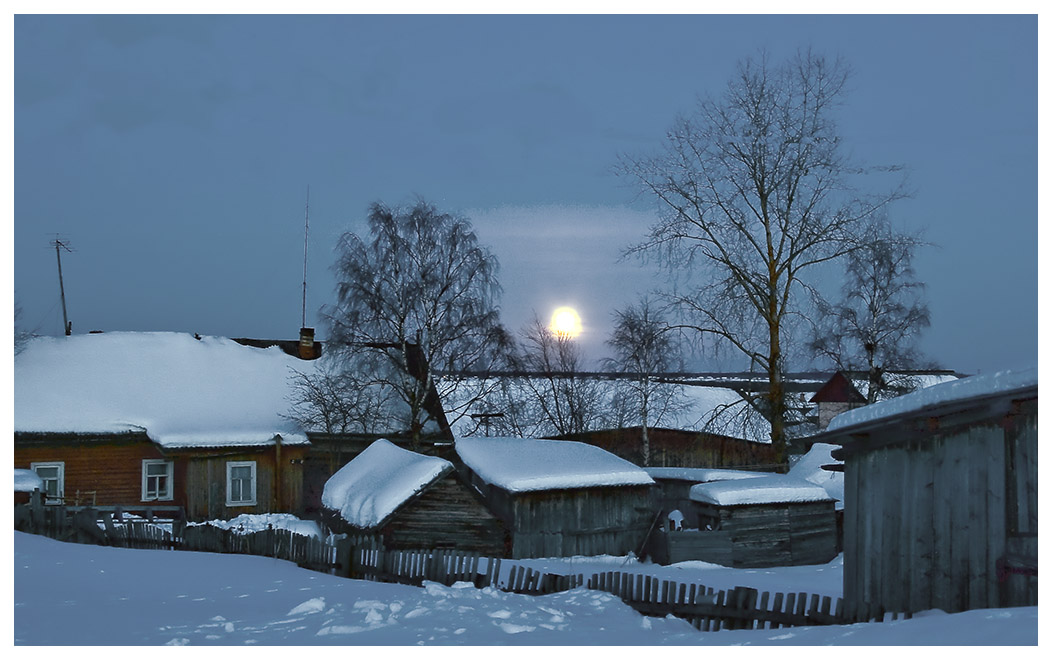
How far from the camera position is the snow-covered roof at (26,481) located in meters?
19.9

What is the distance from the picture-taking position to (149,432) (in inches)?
860

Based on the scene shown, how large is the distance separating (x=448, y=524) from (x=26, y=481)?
1076 cm

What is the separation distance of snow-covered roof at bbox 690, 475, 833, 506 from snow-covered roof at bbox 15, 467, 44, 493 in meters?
15.7

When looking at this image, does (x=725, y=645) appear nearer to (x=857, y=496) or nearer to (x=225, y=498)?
(x=857, y=496)

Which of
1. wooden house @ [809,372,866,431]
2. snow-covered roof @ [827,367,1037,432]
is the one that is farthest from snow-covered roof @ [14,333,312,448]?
wooden house @ [809,372,866,431]

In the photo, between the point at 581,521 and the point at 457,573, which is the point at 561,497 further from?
the point at 457,573

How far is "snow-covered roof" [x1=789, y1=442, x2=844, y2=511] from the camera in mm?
19859

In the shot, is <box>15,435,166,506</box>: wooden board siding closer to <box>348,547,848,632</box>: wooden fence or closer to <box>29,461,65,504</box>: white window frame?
<box>29,461,65,504</box>: white window frame

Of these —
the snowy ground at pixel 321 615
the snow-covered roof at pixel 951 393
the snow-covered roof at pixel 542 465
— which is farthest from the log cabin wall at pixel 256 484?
the snow-covered roof at pixel 951 393

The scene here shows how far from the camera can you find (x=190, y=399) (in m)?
23.3

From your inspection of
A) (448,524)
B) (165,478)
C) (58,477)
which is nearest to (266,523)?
(165,478)

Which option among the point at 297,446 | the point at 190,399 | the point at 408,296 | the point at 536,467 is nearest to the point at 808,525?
the point at 536,467

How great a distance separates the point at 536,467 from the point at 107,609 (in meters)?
10.2

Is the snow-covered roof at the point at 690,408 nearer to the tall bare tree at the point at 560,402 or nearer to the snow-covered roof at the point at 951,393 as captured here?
the tall bare tree at the point at 560,402
